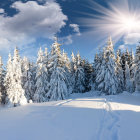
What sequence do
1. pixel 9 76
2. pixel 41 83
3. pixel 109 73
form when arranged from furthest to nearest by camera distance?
pixel 109 73
pixel 41 83
pixel 9 76

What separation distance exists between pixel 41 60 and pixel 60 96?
967 centimetres

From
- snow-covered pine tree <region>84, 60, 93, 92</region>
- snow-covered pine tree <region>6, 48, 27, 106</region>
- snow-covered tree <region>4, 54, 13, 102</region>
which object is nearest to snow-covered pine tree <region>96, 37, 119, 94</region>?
snow-covered pine tree <region>84, 60, 93, 92</region>

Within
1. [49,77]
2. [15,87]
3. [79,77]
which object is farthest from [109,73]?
[15,87]

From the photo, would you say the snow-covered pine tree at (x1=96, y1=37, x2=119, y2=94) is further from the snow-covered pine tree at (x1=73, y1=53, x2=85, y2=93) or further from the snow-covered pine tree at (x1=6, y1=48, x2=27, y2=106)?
the snow-covered pine tree at (x1=6, y1=48, x2=27, y2=106)

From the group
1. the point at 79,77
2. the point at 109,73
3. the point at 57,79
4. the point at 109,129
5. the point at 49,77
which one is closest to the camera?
the point at 109,129

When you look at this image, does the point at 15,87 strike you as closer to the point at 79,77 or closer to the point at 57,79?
the point at 57,79

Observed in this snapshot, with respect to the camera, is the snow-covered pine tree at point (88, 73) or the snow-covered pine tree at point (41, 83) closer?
the snow-covered pine tree at point (41, 83)

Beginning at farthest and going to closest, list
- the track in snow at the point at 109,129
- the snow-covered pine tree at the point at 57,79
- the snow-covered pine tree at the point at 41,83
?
the snow-covered pine tree at the point at 41,83, the snow-covered pine tree at the point at 57,79, the track in snow at the point at 109,129

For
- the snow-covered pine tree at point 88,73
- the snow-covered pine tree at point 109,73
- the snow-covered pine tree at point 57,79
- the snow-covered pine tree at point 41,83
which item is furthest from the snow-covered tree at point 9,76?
the snow-covered pine tree at point 88,73

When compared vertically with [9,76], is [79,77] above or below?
below

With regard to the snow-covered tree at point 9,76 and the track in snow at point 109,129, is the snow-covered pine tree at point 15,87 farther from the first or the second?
the track in snow at point 109,129

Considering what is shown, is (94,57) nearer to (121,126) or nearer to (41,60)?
(41,60)

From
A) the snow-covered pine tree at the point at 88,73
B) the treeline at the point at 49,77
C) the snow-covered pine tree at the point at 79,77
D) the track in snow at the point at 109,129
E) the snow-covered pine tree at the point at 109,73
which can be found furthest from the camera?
the snow-covered pine tree at the point at 88,73

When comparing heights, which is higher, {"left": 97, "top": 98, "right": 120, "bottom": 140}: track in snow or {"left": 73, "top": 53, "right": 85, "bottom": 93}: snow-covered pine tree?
{"left": 73, "top": 53, "right": 85, "bottom": 93}: snow-covered pine tree
